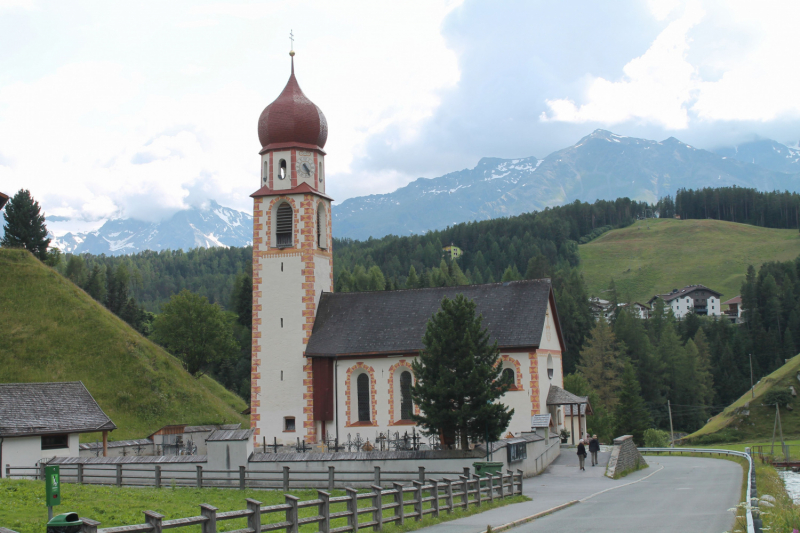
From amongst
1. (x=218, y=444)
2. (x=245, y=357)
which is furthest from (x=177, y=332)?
(x=218, y=444)

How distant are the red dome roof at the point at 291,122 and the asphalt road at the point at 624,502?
2311cm

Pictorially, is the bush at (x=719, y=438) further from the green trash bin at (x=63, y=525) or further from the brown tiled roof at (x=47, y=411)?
the green trash bin at (x=63, y=525)

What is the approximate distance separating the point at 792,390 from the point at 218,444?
6803 cm

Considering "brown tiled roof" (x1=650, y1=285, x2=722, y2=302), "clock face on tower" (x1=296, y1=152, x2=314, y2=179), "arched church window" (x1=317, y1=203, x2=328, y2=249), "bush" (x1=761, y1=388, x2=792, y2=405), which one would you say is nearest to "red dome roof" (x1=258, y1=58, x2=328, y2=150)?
"clock face on tower" (x1=296, y1=152, x2=314, y2=179)

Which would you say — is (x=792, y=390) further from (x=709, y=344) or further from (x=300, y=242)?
(x=300, y=242)

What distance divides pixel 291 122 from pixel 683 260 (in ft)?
529

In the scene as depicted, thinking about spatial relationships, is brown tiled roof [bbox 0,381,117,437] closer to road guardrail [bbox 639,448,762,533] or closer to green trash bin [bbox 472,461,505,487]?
green trash bin [bbox 472,461,505,487]

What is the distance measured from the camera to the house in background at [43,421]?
3372 cm

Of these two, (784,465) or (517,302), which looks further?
(784,465)

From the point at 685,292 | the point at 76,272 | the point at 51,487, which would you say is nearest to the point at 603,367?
the point at 76,272

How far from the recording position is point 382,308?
44.5m

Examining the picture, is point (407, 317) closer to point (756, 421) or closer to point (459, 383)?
point (459, 383)

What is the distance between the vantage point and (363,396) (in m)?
42.5

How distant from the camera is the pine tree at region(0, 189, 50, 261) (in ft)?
248
